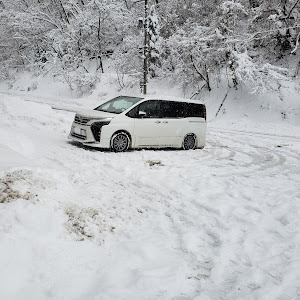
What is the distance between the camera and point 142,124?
9.62m

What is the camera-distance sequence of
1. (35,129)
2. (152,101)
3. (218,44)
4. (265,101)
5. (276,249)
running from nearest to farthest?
(276,249), (152,101), (35,129), (265,101), (218,44)

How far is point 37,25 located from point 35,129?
2713cm

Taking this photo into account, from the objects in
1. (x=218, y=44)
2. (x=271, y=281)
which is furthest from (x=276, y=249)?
(x=218, y=44)

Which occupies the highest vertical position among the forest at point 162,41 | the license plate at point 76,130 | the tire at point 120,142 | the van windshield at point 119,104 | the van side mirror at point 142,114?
the forest at point 162,41

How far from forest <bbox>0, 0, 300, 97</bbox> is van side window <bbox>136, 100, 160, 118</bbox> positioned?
1050cm

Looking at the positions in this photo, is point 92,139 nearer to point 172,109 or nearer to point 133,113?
point 133,113

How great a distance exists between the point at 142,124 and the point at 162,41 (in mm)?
18893

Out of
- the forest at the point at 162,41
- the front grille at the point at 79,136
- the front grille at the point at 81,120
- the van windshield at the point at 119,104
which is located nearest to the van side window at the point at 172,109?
the van windshield at the point at 119,104

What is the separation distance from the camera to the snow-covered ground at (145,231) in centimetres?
310

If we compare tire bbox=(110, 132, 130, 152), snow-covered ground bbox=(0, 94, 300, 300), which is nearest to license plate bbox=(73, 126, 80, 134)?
tire bbox=(110, 132, 130, 152)

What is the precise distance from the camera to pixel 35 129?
11.1m

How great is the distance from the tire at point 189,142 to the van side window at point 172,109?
2.56 feet

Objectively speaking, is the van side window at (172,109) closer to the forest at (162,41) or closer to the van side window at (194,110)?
the van side window at (194,110)

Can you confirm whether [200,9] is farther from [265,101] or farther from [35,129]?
[35,129]
